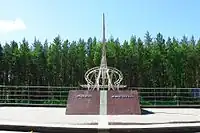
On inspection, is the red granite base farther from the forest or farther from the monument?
→ the forest

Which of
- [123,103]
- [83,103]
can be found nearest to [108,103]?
[123,103]

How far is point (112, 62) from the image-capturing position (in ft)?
134

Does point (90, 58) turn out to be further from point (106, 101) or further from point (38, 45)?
point (106, 101)

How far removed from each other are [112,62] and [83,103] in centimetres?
2744

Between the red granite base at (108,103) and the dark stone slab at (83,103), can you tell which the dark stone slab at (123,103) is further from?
the dark stone slab at (83,103)

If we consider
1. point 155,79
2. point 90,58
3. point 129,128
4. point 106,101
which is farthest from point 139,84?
point 129,128

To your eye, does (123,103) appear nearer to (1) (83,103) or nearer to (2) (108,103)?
(2) (108,103)

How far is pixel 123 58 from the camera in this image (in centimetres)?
4078

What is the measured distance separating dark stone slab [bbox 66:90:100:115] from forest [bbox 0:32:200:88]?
25633mm

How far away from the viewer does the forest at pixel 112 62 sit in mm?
40688

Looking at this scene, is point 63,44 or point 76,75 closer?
point 76,75

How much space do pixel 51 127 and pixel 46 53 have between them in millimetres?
36091

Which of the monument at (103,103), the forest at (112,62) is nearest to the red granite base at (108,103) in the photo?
the monument at (103,103)

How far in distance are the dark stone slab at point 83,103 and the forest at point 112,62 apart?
25633 millimetres
